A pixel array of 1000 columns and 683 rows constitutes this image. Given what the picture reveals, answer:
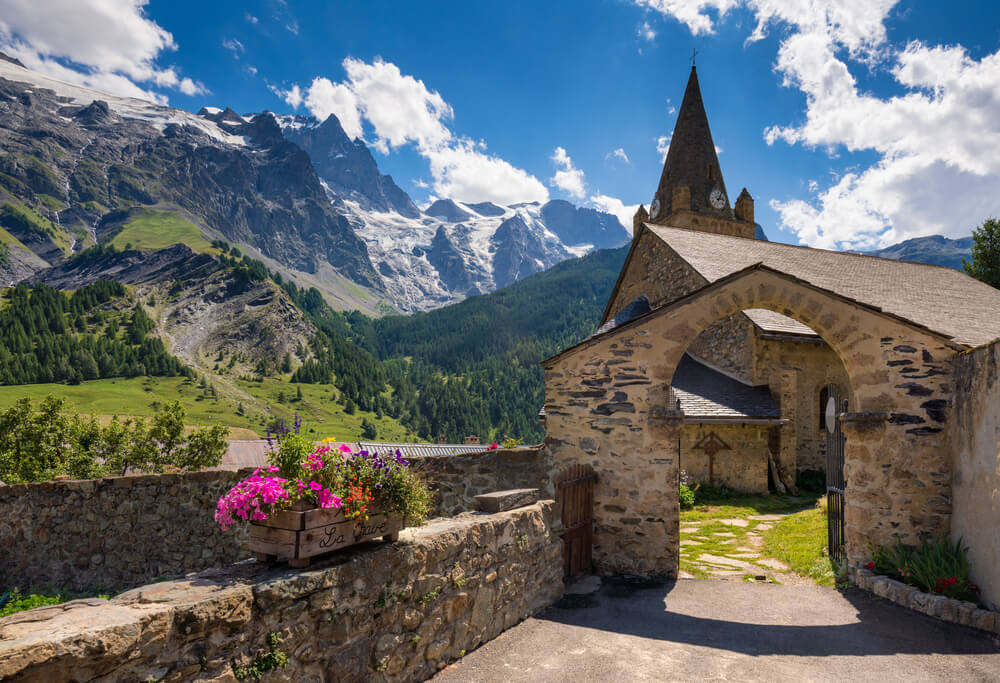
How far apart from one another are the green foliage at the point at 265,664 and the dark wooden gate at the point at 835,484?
9007mm

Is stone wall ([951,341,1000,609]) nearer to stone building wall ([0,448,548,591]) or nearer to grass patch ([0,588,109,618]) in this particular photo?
stone building wall ([0,448,548,591])

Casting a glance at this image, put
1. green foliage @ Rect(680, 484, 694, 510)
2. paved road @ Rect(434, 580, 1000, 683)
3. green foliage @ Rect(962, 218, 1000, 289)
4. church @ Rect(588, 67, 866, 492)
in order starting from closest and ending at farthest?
1. paved road @ Rect(434, 580, 1000, 683)
2. green foliage @ Rect(680, 484, 694, 510)
3. church @ Rect(588, 67, 866, 492)
4. green foliage @ Rect(962, 218, 1000, 289)

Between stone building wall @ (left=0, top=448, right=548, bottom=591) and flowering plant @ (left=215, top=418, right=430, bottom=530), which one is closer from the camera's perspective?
flowering plant @ (left=215, top=418, right=430, bottom=530)

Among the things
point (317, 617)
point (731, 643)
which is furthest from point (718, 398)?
point (317, 617)

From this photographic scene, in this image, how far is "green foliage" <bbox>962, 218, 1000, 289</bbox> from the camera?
28.2m

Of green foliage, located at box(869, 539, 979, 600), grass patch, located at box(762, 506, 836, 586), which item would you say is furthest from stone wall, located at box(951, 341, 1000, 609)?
grass patch, located at box(762, 506, 836, 586)

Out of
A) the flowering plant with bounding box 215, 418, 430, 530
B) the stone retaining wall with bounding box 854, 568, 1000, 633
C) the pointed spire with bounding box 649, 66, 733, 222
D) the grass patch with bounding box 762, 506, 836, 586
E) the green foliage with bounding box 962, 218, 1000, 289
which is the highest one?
the pointed spire with bounding box 649, 66, 733, 222

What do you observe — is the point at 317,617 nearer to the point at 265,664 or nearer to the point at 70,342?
the point at 265,664

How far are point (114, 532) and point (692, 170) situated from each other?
31.4 m

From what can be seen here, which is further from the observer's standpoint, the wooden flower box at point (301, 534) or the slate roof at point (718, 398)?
the slate roof at point (718, 398)

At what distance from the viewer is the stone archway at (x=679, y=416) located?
803 cm

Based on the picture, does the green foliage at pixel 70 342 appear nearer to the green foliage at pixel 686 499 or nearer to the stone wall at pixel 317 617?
the green foliage at pixel 686 499

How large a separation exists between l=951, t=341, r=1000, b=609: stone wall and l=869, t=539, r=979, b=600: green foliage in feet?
0.46

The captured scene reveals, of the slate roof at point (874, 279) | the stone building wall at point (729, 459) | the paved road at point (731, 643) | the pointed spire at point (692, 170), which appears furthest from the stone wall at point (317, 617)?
the pointed spire at point (692, 170)
